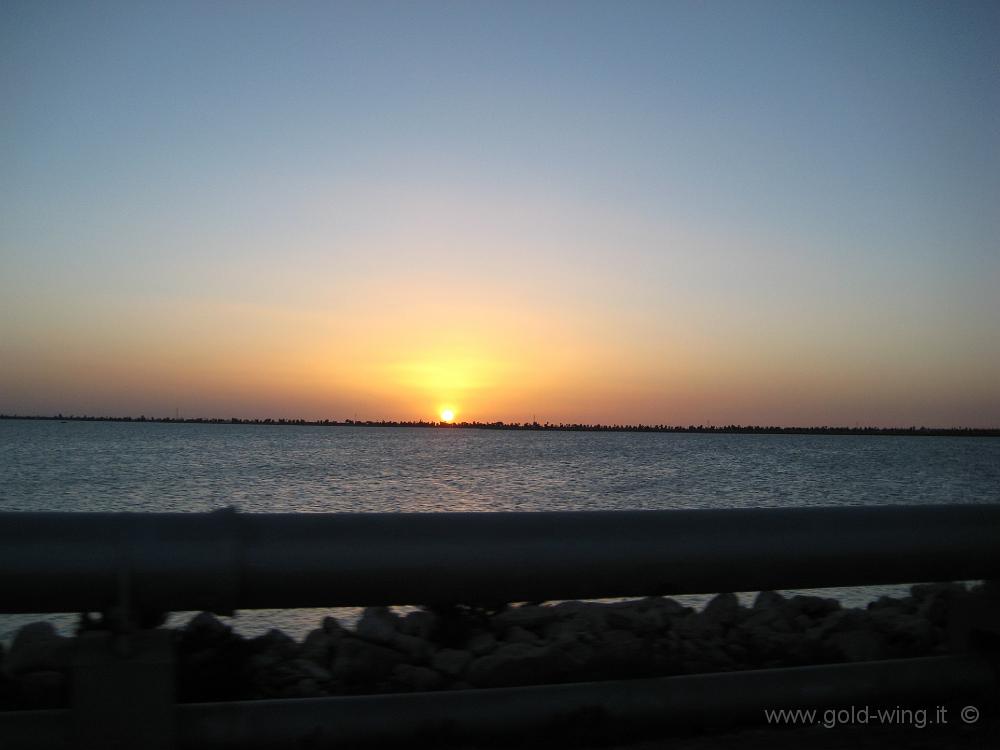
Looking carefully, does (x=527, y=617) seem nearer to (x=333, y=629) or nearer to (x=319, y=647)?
(x=333, y=629)

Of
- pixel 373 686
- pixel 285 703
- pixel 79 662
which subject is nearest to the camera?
pixel 79 662

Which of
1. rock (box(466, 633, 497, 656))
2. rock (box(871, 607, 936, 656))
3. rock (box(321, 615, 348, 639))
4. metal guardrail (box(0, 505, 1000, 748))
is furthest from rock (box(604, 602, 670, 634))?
metal guardrail (box(0, 505, 1000, 748))

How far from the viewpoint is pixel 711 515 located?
3627mm

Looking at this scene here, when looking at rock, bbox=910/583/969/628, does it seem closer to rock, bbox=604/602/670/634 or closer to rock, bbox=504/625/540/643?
rock, bbox=604/602/670/634

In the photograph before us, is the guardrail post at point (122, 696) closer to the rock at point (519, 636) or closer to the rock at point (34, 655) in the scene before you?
the rock at point (34, 655)

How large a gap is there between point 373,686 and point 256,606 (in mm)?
1805

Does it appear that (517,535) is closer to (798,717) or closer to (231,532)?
(231,532)

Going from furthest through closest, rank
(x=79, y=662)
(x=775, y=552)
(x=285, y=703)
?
1. (x=775, y=552)
2. (x=285, y=703)
3. (x=79, y=662)

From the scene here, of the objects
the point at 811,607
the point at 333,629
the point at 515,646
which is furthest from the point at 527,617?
the point at 811,607

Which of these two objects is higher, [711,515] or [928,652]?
[711,515]

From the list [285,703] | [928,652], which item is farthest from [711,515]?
[928,652]

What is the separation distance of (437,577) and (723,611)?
4.34 meters

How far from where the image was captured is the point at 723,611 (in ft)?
22.7

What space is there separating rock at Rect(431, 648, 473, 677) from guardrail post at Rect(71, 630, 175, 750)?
2.21 meters
